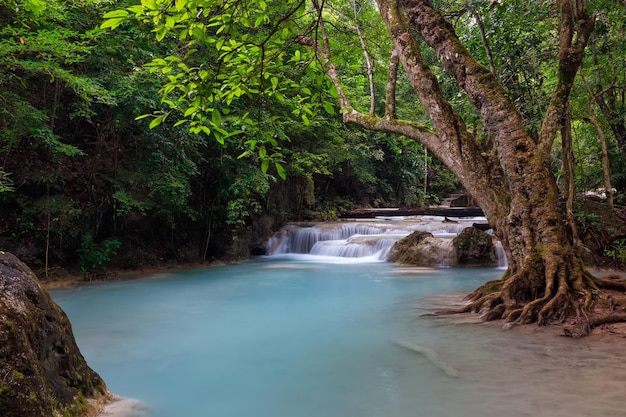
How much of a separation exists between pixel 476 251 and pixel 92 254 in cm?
943

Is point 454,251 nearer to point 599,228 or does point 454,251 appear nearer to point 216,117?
point 599,228

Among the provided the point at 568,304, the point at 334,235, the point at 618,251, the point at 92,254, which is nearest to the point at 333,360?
the point at 568,304

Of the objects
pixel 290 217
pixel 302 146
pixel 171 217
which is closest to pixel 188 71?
pixel 171 217

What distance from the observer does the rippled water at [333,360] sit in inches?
123

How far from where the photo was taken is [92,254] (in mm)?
9773

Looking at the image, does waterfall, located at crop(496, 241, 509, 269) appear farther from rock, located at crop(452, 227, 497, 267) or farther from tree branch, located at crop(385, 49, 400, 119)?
tree branch, located at crop(385, 49, 400, 119)

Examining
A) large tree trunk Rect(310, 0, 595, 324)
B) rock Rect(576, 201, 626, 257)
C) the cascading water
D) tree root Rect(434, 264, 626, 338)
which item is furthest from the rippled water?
the cascading water

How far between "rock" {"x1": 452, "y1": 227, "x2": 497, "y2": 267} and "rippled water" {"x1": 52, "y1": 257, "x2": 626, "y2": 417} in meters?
4.32

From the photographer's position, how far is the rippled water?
313 centimetres

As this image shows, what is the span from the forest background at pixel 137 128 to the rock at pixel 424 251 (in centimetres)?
331

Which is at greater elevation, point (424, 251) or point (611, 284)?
point (611, 284)

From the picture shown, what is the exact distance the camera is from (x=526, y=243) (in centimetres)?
522

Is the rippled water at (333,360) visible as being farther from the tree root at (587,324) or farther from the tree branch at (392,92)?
the tree branch at (392,92)

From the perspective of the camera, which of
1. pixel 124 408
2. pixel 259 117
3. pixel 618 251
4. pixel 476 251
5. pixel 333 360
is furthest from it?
pixel 476 251
